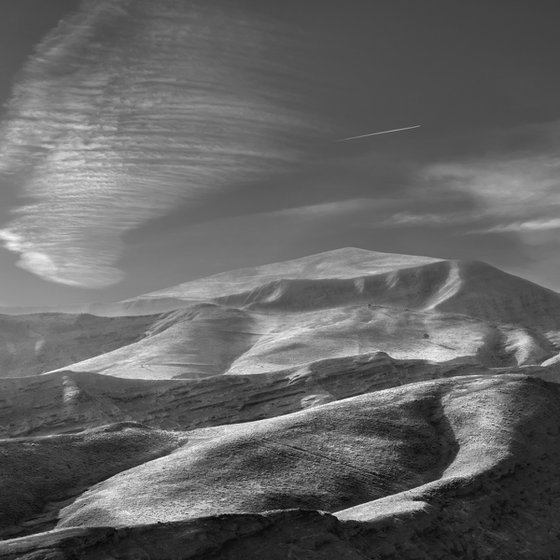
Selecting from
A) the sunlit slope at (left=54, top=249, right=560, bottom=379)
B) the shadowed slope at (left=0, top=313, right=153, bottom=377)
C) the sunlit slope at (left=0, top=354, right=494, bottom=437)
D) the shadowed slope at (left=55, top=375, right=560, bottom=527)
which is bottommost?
the shadowed slope at (left=0, top=313, right=153, bottom=377)

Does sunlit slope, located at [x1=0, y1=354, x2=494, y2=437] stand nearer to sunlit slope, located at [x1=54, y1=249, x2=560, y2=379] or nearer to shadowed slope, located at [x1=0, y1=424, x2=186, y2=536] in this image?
sunlit slope, located at [x1=54, y1=249, x2=560, y2=379]

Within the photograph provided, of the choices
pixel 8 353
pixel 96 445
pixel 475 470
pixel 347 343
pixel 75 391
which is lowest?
pixel 8 353

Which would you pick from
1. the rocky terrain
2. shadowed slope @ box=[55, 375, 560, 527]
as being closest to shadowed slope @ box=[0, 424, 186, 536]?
the rocky terrain

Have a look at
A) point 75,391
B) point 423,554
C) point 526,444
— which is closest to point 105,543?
point 423,554

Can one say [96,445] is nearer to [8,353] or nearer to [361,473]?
[361,473]

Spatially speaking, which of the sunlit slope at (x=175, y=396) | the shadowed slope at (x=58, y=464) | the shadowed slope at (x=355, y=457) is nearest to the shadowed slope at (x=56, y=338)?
the sunlit slope at (x=175, y=396)

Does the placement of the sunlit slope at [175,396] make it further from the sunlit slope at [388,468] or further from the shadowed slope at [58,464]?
the sunlit slope at [388,468]

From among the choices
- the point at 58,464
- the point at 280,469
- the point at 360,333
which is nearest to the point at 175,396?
the point at 58,464

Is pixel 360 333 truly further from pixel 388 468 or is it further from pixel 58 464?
pixel 58 464
